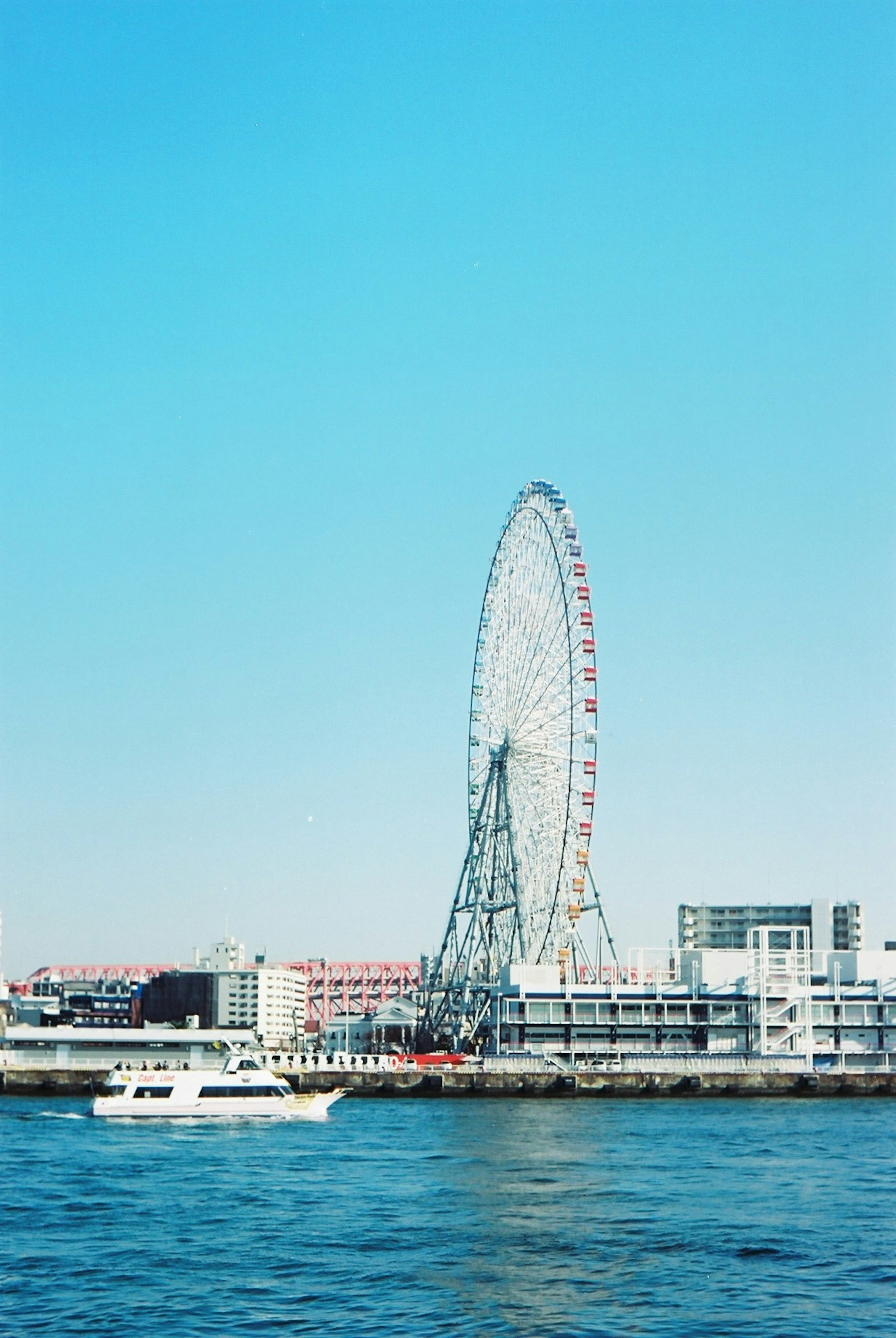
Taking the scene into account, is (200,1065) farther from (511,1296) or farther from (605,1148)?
(511,1296)

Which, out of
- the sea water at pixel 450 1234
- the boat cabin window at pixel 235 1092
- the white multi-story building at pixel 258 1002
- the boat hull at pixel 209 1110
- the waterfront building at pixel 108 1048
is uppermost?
the white multi-story building at pixel 258 1002

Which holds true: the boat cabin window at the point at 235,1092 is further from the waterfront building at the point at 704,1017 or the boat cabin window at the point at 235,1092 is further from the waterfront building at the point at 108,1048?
the waterfront building at the point at 704,1017

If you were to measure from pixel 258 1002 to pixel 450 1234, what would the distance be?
499 feet

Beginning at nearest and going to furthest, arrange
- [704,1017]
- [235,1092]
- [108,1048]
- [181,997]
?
[235,1092] < [704,1017] < [108,1048] < [181,997]

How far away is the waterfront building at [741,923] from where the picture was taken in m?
176

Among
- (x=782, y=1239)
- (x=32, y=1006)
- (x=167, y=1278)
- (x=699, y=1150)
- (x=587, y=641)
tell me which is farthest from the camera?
(x=32, y=1006)

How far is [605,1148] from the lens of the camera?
56.8m

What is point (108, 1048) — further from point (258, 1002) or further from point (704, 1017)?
point (258, 1002)

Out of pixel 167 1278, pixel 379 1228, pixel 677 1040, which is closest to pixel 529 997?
pixel 677 1040

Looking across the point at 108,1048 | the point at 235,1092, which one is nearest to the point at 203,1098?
the point at 235,1092

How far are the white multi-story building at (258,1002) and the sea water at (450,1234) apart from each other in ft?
348

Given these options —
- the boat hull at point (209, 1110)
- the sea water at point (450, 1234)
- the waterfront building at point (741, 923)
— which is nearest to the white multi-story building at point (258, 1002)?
the waterfront building at point (741, 923)

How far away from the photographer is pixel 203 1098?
70.8 metres

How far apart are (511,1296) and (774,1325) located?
186 inches
